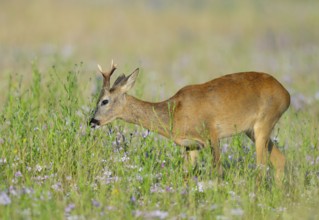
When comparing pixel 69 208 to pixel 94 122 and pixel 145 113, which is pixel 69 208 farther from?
pixel 145 113

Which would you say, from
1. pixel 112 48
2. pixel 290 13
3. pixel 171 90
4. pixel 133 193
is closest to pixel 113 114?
pixel 133 193

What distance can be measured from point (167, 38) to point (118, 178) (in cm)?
1475

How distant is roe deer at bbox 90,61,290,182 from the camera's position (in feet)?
27.0

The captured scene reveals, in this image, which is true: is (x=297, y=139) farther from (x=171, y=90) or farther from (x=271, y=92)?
(x=171, y=90)

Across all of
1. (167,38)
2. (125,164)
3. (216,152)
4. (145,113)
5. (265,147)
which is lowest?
(125,164)

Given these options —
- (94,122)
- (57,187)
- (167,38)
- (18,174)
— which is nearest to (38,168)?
(18,174)

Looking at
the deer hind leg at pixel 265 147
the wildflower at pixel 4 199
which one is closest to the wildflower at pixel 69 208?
the wildflower at pixel 4 199

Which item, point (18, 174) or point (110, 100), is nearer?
point (18, 174)

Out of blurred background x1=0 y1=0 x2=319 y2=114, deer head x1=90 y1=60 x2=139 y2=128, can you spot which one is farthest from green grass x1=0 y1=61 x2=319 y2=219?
blurred background x1=0 y1=0 x2=319 y2=114

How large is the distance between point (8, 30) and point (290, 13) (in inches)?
402

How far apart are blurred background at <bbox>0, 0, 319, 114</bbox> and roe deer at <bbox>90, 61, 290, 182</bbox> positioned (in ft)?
18.1

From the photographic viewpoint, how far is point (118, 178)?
678cm

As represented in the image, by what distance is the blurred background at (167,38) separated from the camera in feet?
55.1

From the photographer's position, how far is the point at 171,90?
14.5m
